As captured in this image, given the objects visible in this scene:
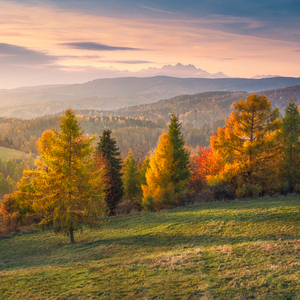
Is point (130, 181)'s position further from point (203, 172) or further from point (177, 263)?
point (177, 263)

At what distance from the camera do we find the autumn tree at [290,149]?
96.9 ft

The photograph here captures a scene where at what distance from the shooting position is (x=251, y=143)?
92.2ft

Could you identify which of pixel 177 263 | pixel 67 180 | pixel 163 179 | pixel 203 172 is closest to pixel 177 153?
pixel 163 179

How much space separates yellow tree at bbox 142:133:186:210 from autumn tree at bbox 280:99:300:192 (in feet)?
39.6

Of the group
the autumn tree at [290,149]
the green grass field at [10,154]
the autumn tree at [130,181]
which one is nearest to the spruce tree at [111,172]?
the autumn tree at [130,181]

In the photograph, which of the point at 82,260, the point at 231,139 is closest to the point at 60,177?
the point at 82,260

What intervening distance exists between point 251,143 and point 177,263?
66.4ft

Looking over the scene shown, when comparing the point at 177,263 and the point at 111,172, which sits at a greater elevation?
the point at 111,172

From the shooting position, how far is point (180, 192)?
3103 cm

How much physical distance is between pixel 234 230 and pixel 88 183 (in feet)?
35.3

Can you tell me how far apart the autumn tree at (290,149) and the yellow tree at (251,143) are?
1.25m

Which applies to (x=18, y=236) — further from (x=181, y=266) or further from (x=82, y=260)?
(x=181, y=266)

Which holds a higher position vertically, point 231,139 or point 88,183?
point 231,139

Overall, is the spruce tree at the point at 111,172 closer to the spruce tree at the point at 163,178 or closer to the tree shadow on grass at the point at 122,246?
the spruce tree at the point at 163,178
